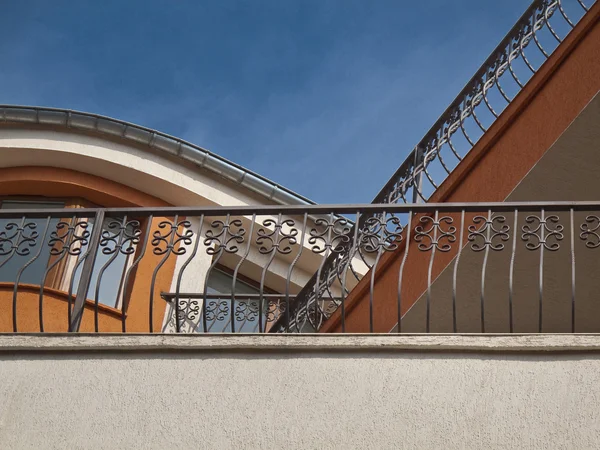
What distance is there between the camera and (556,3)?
8180mm

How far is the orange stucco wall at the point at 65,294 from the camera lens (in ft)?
35.4

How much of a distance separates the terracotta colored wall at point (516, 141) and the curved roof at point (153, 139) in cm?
521

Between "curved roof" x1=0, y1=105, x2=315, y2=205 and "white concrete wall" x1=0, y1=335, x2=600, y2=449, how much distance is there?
23.7 feet

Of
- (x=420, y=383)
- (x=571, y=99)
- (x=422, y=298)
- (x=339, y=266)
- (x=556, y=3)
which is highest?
(x=556, y=3)

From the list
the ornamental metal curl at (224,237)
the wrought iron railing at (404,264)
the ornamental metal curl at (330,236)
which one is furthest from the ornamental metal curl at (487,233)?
the ornamental metal curl at (224,237)

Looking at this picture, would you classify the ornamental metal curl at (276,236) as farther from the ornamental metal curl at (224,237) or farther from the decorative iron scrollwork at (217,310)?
the decorative iron scrollwork at (217,310)

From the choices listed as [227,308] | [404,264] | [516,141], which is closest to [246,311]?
[227,308]

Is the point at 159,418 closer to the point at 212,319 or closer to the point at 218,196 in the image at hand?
the point at 212,319

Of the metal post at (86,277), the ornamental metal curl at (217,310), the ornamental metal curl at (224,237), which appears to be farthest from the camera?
the ornamental metal curl at (217,310)

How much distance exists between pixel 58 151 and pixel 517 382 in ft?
29.1

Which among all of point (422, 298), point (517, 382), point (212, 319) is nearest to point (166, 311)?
point (212, 319)

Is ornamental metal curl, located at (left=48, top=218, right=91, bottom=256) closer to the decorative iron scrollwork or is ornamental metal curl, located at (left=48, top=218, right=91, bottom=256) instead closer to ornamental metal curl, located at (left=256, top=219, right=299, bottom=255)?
ornamental metal curl, located at (left=256, top=219, right=299, bottom=255)

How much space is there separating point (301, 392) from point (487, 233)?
5.91 feet

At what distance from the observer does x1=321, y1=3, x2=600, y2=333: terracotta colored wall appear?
7141mm
